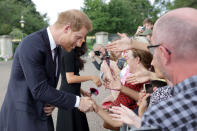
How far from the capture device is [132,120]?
4.71ft

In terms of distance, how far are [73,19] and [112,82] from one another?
850 mm

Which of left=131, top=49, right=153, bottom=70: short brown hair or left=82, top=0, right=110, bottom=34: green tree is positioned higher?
left=82, top=0, right=110, bottom=34: green tree

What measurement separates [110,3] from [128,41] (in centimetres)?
4274

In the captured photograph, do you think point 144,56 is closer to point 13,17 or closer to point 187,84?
point 187,84

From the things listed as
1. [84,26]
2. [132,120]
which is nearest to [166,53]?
[132,120]

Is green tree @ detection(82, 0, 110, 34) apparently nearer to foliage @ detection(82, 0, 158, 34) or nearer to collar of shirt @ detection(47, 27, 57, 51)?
foliage @ detection(82, 0, 158, 34)

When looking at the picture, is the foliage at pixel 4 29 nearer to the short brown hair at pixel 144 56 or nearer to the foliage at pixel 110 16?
the foliage at pixel 110 16

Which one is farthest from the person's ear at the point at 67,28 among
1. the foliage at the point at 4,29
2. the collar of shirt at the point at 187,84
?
the foliage at the point at 4,29

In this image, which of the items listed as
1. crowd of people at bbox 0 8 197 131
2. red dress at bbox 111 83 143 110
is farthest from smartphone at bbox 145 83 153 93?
red dress at bbox 111 83 143 110

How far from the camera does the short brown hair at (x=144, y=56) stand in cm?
271

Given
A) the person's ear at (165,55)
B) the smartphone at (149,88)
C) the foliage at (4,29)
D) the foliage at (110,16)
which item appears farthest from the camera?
A: the foliage at (110,16)

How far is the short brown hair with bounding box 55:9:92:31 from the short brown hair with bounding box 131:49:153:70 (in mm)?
903

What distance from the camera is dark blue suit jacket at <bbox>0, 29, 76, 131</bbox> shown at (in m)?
1.83

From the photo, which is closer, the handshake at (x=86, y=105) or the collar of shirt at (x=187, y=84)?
the collar of shirt at (x=187, y=84)
